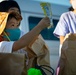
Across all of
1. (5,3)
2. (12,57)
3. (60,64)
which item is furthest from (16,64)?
(5,3)

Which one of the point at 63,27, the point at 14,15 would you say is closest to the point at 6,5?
the point at 14,15

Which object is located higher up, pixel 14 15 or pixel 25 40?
pixel 14 15

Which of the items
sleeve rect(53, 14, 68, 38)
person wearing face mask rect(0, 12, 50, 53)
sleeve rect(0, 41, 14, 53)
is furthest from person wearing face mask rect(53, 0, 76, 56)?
sleeve rect(0, 41, 14, 53)

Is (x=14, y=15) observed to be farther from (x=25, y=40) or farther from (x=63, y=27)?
(x=63, y=27)

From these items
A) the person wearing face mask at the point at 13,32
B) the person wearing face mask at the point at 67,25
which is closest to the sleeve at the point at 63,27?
the person wearing face mask at the point at 67,25

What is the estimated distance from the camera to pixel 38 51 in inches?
71.1

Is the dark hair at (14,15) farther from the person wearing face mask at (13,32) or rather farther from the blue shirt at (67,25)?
the blue shirt at (67,25)

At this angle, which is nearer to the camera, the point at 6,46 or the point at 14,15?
the point at 6,46

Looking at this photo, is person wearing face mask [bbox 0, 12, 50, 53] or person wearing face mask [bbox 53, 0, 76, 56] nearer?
person wearing face mask [bbox 0, 12, 50, 53]

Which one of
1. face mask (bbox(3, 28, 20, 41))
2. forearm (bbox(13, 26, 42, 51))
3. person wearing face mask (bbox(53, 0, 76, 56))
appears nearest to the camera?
forearm (bbox(13, 26, 42, 51))

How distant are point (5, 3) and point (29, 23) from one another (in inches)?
33.3

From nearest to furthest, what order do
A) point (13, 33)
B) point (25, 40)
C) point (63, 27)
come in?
point (25, 40) < point (13, 33) < point (63, 27)

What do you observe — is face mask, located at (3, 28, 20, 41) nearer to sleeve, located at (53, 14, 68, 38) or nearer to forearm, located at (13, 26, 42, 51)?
forearm, located at (13, 26, 42, 51)

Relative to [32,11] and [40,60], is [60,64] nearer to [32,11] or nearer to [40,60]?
[40,60]
